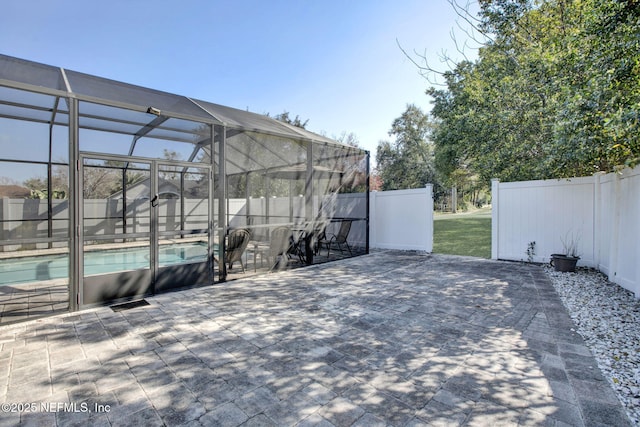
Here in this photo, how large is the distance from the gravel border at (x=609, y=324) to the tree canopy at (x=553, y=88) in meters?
1.87

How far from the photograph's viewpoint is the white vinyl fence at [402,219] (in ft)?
27.4

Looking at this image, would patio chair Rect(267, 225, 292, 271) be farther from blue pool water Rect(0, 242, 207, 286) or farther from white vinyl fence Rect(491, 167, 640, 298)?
white vinyl fence Rect(491, 167, 640, 298)

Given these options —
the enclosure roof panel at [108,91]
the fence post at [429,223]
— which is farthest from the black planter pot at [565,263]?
the enclosure roof panel at [108,91]

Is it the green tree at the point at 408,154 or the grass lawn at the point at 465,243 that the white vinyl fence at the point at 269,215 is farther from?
the green tree at the point at 408,154

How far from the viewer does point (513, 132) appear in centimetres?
735

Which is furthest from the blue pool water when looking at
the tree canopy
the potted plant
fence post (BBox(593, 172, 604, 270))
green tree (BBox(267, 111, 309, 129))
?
green tree (BBox(267, 111, 309, 129))

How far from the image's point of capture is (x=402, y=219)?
889cm

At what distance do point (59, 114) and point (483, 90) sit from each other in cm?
905

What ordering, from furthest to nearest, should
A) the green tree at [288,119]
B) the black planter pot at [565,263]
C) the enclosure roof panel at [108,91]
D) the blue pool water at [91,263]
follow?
→ the green tree at [288,119] → the black planter pot at [565,263] → the blue pool water at [91,263] → the enclosure roof panel at [108,91]

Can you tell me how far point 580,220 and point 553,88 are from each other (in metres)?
2.72

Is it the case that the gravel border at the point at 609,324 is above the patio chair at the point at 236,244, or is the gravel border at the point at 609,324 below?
below

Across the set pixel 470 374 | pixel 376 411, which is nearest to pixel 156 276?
pixel 376 411

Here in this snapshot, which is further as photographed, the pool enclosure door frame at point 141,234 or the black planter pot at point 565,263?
the black planter pot at point 565,263

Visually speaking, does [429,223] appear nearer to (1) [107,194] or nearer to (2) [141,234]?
(2) [141,234]
